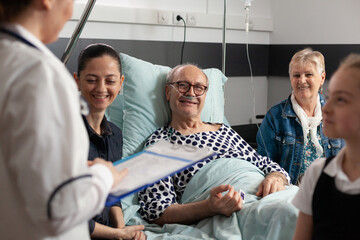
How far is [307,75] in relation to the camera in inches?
97.9

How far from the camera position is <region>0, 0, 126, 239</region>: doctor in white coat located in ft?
2.65

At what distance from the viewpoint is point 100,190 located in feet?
2.94

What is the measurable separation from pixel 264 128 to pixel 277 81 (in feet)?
5.15

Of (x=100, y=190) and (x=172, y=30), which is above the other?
(x=172, y=30)

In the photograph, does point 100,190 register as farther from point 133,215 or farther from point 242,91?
point 242,91

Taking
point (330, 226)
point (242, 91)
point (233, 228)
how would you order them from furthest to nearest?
point (242, 91) < point (233, 228) < point (330, 226)

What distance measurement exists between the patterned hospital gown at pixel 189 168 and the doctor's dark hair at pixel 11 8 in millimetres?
1266

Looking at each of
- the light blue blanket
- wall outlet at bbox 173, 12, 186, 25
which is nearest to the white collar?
the light blue blanket

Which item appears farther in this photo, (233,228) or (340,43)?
(340,43)

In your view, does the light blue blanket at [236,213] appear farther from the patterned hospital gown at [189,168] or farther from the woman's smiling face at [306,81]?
the woman's smiling face at [306,81]

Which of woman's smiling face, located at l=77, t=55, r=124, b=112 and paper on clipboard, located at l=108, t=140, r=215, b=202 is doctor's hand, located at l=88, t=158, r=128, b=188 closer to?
paper on clipboard, located at l=108, t=140, r=215, b=202

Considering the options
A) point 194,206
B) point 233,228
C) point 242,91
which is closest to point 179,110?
point 194,206

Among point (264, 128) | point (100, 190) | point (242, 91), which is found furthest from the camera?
point (242, 91)

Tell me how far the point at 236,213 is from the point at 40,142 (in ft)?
3.94
